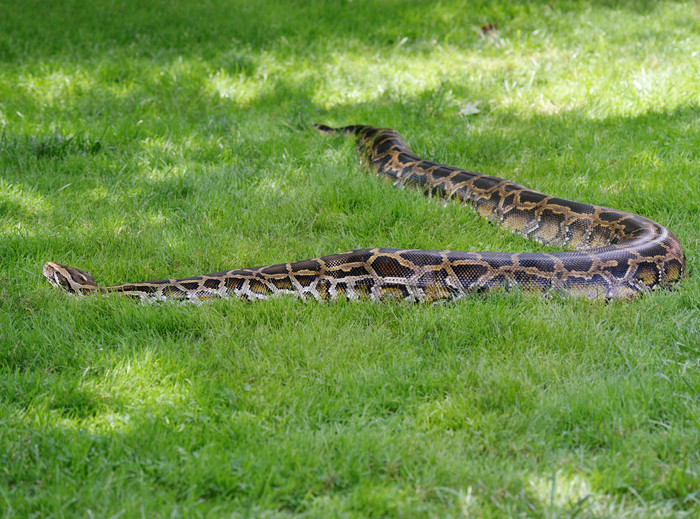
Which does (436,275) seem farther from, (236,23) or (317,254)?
(236,23)

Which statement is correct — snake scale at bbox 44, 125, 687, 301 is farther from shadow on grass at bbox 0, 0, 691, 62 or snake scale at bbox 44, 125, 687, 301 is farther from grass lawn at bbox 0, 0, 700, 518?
shadow on grass at bbox 0, 0, 691, 62

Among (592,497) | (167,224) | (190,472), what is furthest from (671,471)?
(167,224)

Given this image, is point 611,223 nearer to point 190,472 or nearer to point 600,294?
point 600,294

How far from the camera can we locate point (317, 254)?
6367 millimetres

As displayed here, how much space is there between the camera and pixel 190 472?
3.57 meters

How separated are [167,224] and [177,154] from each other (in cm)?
191

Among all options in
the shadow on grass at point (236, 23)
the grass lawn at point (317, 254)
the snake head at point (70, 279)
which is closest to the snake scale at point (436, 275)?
the snake head at point (70, 279)

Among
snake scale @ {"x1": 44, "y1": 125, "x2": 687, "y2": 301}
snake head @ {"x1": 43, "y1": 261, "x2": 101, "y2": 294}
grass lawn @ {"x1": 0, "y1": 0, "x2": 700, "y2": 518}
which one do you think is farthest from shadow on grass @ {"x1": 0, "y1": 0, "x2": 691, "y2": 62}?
snake scale @ {"x1": 44, "y1": 125, "x2": 687, "y2": 301}

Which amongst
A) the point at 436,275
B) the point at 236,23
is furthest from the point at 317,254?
the point at 236,23

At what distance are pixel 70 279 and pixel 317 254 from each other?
221 cm

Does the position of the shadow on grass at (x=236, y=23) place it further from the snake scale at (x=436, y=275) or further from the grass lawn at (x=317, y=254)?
the snake scale at (x=436, y=275)

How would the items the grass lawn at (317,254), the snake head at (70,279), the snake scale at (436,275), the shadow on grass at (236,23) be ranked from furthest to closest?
1. the shadow on grass at (236,23)
2. the snake head at (70,279)
3. the snake scale at (436,275)
4. the grass lawn at (317,254)

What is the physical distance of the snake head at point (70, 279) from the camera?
5629mm

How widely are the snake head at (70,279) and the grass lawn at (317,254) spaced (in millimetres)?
114
